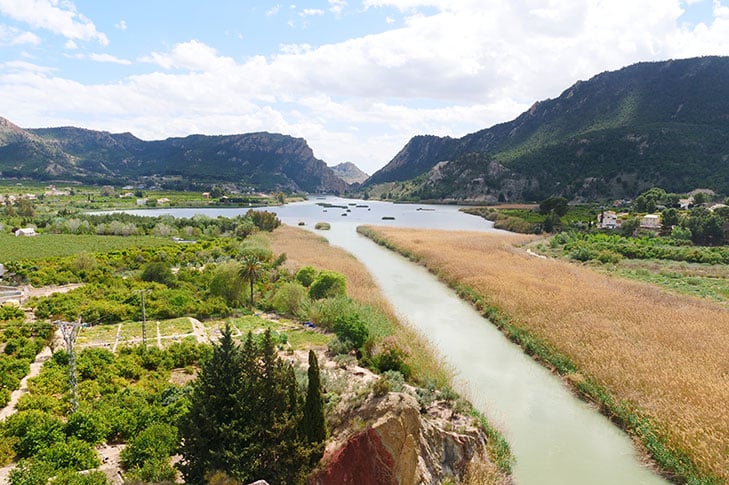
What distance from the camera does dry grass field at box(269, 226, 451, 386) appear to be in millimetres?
22750

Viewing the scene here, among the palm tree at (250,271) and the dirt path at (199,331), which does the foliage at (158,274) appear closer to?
the palm tree at (250,271)

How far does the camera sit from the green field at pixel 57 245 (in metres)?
56.2

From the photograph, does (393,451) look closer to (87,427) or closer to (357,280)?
(87,427)

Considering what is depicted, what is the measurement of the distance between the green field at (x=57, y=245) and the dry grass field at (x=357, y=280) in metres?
23.0

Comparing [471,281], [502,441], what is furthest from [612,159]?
[502,441]

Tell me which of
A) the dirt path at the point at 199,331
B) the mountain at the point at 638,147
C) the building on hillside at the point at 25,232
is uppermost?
the mountain at the point at 638,147

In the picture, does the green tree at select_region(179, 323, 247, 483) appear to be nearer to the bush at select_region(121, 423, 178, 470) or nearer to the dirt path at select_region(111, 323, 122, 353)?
the bush at select_region(121, 423, 178, 470)

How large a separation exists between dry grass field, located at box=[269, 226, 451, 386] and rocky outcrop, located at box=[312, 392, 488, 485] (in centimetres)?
590

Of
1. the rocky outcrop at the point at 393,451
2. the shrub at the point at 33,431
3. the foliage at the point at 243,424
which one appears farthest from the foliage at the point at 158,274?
the rocky outcrop at the point at 393,451

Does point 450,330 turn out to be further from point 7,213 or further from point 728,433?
point 7,213

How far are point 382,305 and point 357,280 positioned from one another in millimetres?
9661

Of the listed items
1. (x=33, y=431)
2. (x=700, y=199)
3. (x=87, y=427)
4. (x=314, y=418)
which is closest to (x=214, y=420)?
(x=314, y=418)

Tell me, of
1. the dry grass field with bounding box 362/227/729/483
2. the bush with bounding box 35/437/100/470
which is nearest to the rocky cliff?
the bush with bounding box 35/437/100/470

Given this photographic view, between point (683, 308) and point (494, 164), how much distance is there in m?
170
